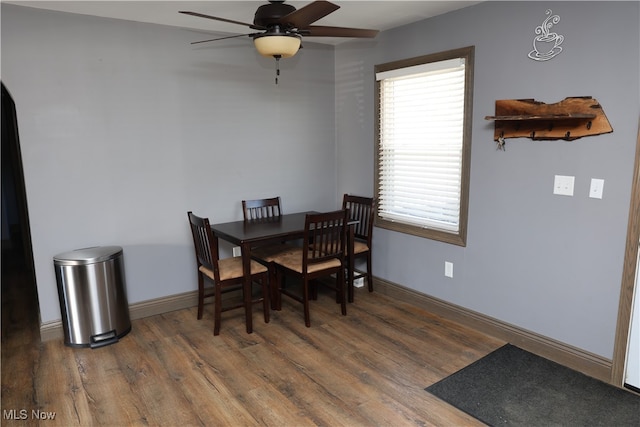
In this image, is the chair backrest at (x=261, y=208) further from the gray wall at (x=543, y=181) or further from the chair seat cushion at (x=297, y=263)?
the gray wall at (x=543, y=181)

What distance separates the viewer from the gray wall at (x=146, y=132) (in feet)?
10.0

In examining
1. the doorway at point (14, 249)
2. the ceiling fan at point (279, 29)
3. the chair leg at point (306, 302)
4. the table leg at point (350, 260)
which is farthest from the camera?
the table leg at point (350, 260)

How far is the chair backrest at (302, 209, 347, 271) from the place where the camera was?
3242mm

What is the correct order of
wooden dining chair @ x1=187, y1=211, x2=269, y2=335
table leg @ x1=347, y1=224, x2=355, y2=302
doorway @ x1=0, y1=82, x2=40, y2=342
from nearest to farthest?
wooden dining chair @ x1=187, y1=211, x2=269, y2=335
doorway @ x1=0, y1=82, x2=40, y2=342
table leg @ x1=347, y1=224, x2=355, y2=302

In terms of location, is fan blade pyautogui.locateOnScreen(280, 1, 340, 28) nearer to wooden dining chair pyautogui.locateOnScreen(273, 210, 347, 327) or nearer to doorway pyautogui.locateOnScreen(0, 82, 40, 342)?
wooden dining chair pyautogui.locateOnScreen(273, 210, 347, 327)

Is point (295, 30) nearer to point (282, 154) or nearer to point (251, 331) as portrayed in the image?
point (282, 154)

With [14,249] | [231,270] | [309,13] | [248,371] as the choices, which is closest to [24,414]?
[248,371]

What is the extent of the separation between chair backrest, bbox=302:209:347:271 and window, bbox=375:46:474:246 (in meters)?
0.67

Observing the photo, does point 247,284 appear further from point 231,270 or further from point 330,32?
point 330,32

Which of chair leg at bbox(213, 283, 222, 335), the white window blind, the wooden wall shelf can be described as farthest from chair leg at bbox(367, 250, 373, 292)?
the wooden wall shelf

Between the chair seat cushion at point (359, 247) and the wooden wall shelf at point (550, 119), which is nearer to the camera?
the wooden wall shelf at point (550, 119)

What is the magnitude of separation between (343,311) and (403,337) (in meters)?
0.59

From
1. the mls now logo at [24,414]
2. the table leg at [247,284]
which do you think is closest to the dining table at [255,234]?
the table leg at [247,284]

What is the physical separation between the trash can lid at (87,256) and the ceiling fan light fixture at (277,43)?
185 cm
